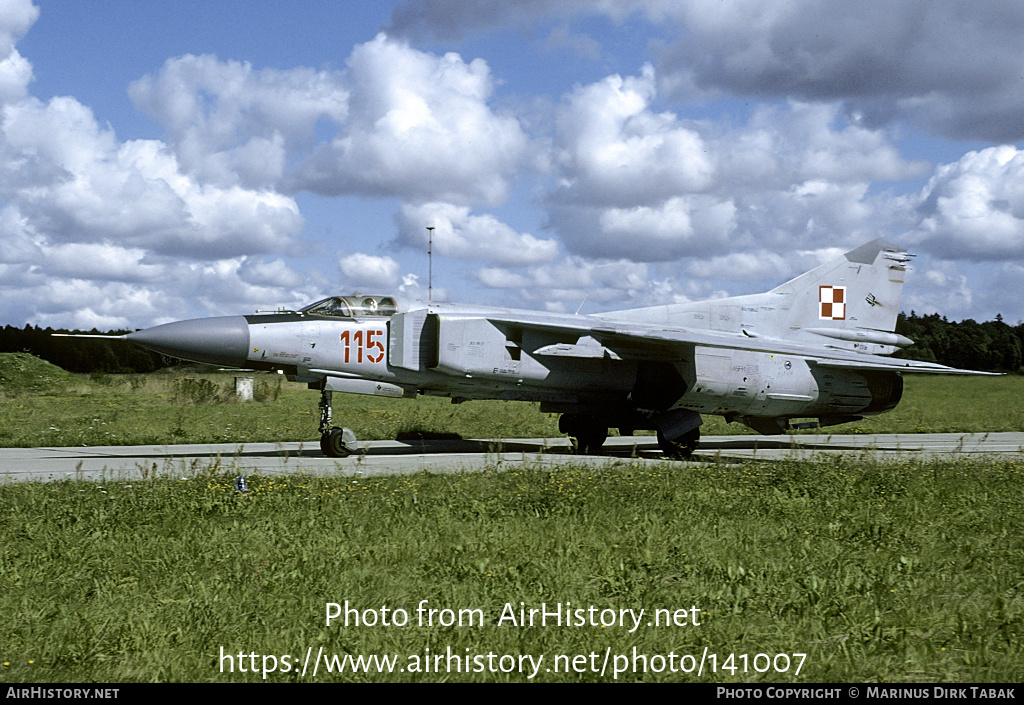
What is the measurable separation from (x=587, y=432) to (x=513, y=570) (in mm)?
10600

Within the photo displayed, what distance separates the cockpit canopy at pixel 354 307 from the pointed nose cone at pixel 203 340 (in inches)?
51.2

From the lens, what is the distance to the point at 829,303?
17.9 meters

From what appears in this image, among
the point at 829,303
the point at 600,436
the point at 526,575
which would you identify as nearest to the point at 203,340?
the point at 600,436

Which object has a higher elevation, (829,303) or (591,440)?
(829,303)

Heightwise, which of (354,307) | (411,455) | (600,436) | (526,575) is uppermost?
(354,307)

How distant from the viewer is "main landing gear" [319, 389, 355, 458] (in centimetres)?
1399

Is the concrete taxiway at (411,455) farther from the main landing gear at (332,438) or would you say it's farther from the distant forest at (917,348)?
the distant forest at (917,348)

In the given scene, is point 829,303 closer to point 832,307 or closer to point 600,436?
point 832,307

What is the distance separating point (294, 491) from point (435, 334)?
18.5 feet

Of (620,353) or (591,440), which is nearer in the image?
(620,353)

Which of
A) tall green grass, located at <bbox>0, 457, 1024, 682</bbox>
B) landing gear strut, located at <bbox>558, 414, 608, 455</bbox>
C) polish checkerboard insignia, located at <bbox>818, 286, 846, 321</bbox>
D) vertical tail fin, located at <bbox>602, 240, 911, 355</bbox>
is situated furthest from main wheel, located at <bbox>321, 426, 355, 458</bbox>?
polish checkerboard insignia, located at <bbox>818, 286, 846, 321</bbox>

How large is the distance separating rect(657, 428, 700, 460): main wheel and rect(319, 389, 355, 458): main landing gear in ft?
18.1

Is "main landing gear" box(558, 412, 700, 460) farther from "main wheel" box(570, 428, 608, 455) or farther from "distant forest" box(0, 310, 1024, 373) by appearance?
"distant forest" box(0, 310, 1024, 373)
